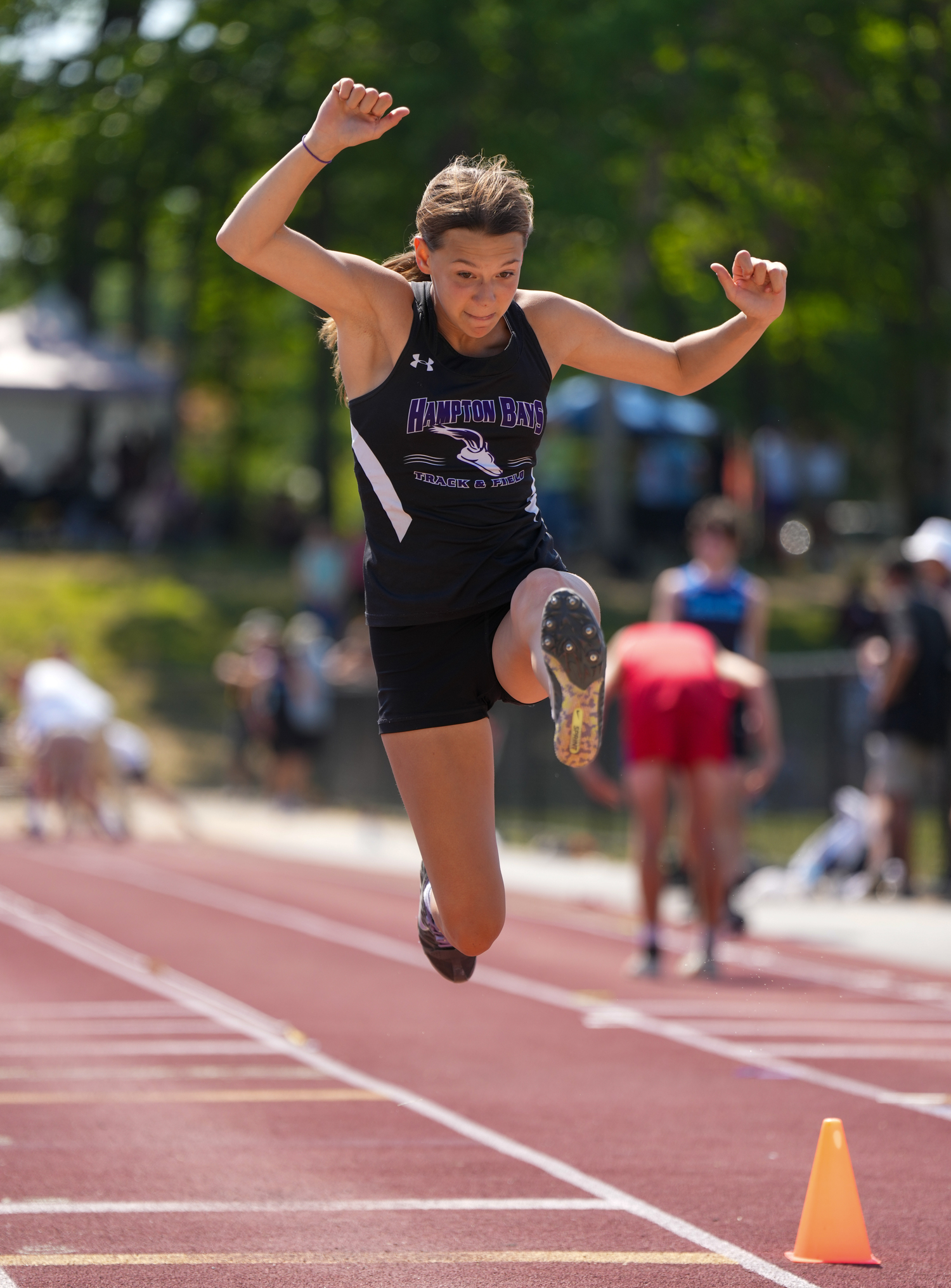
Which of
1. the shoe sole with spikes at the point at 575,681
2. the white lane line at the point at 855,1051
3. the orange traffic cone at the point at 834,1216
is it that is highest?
the shoe sole with spikes at the point at 575,681

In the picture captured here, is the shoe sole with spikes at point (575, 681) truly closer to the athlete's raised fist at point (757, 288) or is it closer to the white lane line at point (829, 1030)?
the athlete's raised fist at point (757, 288)

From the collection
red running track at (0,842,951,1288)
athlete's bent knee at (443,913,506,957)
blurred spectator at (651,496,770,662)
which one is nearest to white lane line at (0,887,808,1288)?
red running track at (0,842,951,1288)

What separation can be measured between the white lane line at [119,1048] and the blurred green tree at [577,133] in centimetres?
1776

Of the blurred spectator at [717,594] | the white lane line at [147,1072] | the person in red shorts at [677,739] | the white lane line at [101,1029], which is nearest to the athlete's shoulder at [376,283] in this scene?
the white lane line at [147,1072]

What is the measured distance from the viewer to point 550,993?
10094 millimetres

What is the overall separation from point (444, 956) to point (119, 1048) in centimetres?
289

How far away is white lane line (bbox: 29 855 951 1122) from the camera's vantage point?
7707 mm

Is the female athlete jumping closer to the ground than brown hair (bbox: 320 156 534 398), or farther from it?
closer to the ground

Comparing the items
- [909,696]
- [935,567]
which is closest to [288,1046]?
[909,696]

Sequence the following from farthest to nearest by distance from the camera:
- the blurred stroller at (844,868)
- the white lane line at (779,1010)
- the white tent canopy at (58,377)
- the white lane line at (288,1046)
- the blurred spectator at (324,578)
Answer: the white tent canopy at (58,377), the blurred spectator at (324,578), the blurred stroller at (844,868), the white lane line at (779,1010), the white lane line at (288,1046)

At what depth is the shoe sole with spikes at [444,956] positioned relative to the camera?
19.1 feet

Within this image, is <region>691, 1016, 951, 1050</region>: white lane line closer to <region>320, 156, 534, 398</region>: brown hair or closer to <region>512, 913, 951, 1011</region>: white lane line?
<region>512, 913, 951, 1011</region>: white lane line

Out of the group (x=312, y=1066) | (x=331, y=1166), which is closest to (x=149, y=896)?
(x=312, y=1066)

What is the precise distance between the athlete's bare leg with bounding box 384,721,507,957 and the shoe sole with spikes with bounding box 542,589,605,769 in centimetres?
62
